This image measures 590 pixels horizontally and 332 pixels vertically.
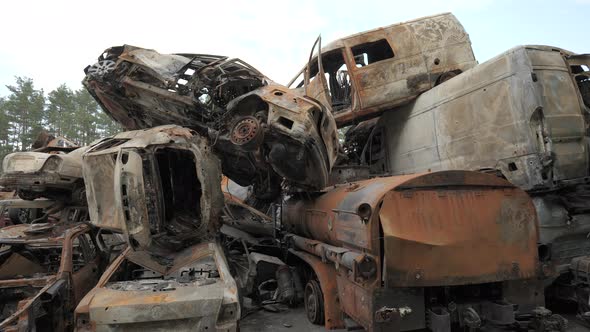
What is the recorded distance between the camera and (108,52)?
7.23m

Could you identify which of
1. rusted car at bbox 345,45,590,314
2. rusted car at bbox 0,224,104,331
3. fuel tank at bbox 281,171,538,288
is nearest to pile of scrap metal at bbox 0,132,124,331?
rusted car at bbox 0,224,104,331

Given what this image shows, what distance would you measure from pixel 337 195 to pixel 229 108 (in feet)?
8.84

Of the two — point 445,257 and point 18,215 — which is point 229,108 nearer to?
point 445,257

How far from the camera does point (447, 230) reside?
3.79 m

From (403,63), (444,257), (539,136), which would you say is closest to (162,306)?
(444,257)

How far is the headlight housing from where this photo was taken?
25.0ft

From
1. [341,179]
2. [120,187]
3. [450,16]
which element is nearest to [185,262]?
[120,187]

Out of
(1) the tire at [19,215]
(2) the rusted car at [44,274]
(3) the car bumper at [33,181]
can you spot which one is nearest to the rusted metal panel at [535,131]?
(2) the rusted car at [44,274]

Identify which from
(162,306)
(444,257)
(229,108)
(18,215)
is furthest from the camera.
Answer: (18,215)

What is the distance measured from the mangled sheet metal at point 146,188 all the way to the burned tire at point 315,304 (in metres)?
1.73

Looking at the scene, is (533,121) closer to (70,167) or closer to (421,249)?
(421,249)

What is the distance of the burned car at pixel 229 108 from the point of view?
6246 mm

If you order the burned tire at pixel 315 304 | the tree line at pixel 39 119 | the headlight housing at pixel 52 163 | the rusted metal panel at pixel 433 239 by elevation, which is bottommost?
the burned tire at pixel 315 304

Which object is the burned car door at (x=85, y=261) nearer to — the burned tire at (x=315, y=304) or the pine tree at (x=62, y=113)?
the burned tire at (x=315, y=304)
